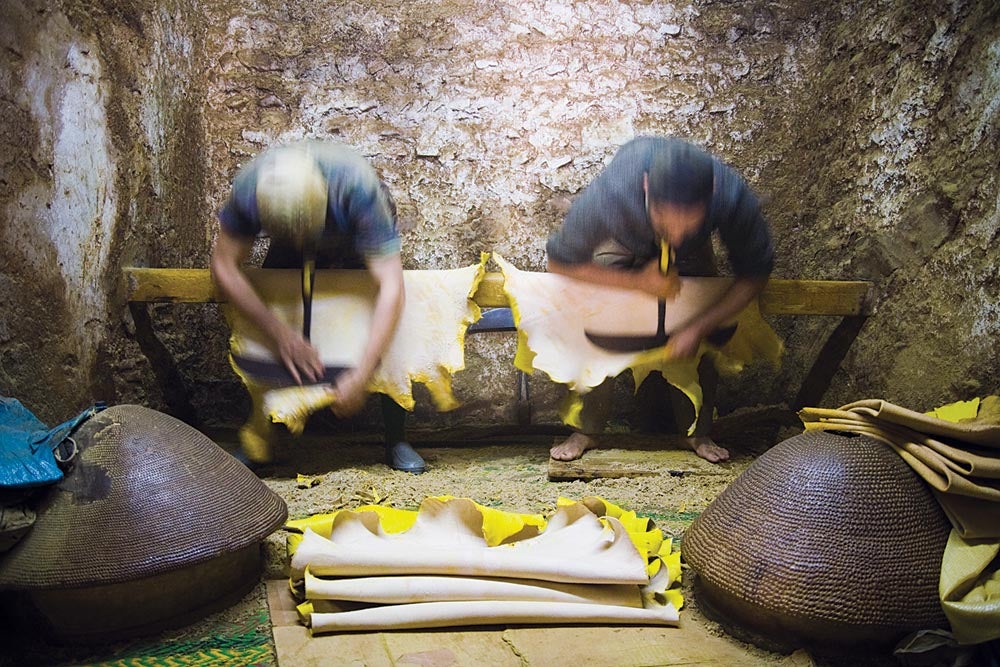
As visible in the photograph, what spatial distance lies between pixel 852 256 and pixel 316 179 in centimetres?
236

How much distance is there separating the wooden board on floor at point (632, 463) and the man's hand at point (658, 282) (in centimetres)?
70

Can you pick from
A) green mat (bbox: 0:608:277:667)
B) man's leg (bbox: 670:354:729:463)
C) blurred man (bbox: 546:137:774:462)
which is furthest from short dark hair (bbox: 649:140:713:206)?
green mat (bbox: 0:608:277:667)

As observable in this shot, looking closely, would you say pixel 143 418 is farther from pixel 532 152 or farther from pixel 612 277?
pixel 532 152

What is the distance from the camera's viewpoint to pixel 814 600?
1887 millimetres

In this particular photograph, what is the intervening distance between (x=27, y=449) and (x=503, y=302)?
1757mm

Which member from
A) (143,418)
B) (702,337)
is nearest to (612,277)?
(702,337)

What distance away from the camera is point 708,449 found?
3449 mm

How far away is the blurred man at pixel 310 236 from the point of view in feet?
9.45

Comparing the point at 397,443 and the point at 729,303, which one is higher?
the point at 729,303

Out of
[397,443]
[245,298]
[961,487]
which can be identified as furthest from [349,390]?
[961,487]

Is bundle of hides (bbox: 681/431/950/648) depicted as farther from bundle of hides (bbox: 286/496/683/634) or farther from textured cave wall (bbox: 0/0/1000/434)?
textured cave wall (bbox: 0/0/1000/434)

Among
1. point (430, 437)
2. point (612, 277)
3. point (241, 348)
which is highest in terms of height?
point (612, 277)

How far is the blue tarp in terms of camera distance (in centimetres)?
199

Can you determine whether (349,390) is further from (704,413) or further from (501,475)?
(704,413)
